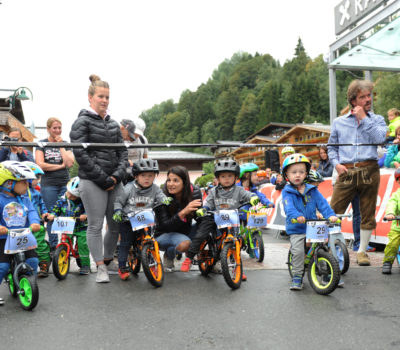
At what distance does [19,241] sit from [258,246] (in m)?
3.67

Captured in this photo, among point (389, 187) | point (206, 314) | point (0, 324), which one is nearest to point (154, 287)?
point (206, 314)

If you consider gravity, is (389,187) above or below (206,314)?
above

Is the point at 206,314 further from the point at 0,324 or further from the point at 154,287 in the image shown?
the point at 0,324

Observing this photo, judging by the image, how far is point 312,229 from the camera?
447cm

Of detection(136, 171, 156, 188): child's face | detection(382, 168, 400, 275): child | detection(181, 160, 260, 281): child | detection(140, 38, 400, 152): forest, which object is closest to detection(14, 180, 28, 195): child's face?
detection(136, 171, 156, 188): child's face

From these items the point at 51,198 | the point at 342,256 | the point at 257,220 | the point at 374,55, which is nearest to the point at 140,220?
the point at 51,198

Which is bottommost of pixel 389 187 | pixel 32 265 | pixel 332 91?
pixel 32 265

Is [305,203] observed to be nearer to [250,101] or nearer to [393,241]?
[393,241]

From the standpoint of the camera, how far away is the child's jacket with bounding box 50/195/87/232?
570 cm

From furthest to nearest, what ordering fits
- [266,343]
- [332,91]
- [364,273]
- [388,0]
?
[332,91] → [388,0] → [364,273] → [266,343]

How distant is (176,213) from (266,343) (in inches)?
109

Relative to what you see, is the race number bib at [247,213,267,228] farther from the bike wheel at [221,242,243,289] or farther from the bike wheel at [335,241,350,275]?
the bike wheel at [221,242,243,289]

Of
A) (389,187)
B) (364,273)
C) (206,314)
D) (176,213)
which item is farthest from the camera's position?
(389,187)

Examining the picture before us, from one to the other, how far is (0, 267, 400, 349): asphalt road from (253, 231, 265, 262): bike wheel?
59.5 inches
